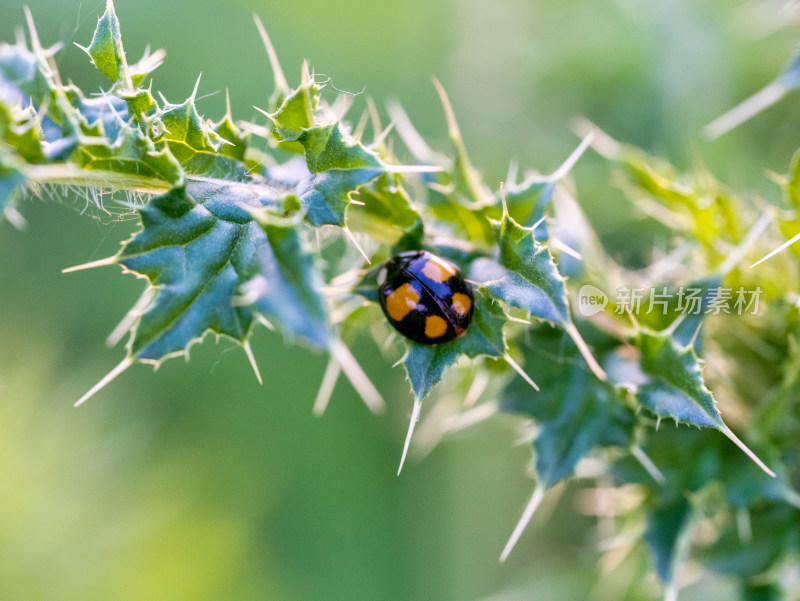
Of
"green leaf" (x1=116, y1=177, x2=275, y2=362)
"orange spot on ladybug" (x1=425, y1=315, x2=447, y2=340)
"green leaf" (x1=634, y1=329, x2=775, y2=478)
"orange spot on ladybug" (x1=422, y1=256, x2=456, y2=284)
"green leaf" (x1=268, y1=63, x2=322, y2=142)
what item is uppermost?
"green leaf" (x1=268, y1=63, x2=322, y2=142)

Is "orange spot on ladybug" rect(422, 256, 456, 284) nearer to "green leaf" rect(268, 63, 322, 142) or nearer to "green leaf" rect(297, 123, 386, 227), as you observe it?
"green leaf" rect(297, 123, 386, 227)

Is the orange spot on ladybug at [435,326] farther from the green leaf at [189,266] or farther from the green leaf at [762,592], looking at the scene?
the green leaf at [762,592]

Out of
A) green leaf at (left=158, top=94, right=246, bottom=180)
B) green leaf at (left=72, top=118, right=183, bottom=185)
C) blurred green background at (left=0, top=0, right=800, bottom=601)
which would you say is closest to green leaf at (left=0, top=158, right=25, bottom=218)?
green leaf at (left=72, top=118, right=183, bottom=185)

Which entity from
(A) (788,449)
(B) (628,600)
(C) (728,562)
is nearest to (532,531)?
(B) (628,600)

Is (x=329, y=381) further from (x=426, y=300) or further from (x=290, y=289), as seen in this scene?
(x=290, y=289)

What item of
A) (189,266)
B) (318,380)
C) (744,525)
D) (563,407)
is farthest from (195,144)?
(318,380)
